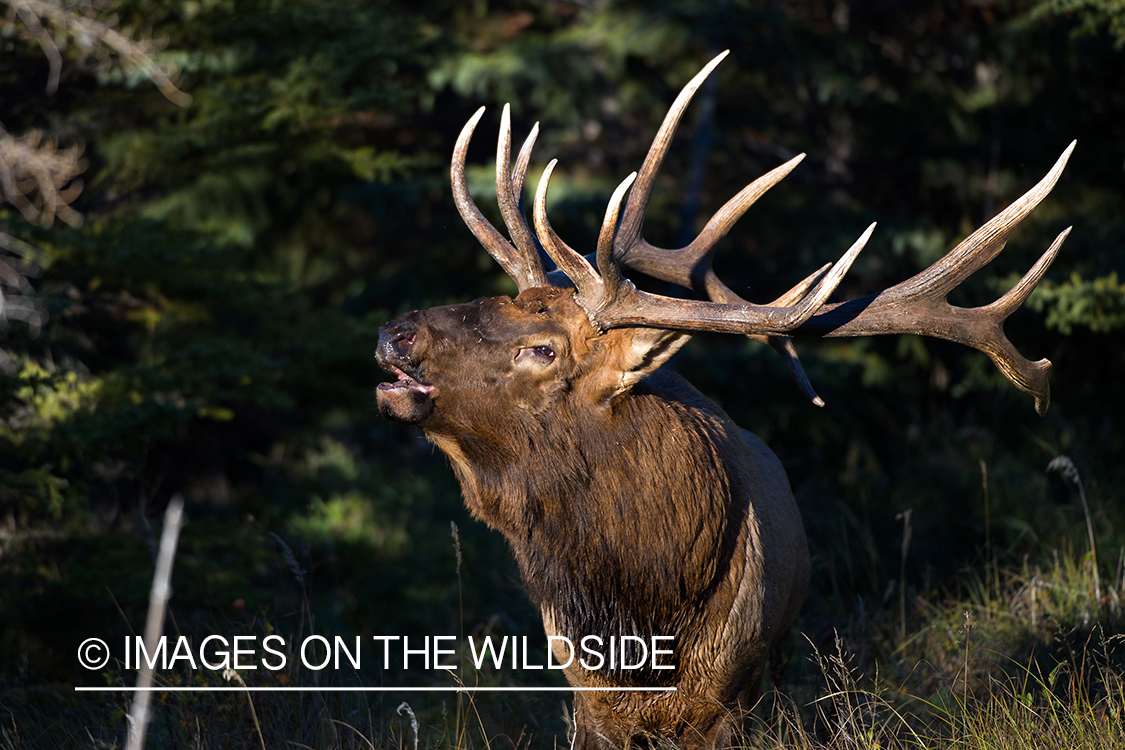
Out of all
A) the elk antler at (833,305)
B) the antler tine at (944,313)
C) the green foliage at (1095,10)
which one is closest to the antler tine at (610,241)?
the elk antler at (833,305)

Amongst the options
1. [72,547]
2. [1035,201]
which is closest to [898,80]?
[1035,201]

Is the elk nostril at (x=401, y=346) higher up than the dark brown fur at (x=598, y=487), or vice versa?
the elk nostril at (x=401, y=346)

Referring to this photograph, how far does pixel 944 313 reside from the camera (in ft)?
11.4

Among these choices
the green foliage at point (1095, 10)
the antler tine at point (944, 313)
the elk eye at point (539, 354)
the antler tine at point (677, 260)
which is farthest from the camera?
the green foliage at point (1095, 10)

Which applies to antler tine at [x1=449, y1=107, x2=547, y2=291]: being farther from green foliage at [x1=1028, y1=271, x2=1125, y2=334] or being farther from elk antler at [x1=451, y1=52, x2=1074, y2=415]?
green foliage at [x1=1028, y1=271, x2=1125, y2=334]

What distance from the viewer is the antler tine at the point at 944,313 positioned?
3438 millimetres

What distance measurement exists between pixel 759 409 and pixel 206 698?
17.2 ft

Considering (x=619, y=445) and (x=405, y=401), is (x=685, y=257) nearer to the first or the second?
(x=619, y=445)

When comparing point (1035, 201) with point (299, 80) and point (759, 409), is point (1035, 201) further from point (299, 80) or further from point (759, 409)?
point (759, 409)

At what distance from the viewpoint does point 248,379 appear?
591 cm

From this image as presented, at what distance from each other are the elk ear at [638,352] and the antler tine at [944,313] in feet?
1.36

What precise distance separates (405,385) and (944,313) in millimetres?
1844

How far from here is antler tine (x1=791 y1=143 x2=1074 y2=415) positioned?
344 cm

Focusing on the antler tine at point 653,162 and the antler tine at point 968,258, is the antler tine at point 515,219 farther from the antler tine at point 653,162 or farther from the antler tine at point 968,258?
the antler tine at point 968,258
